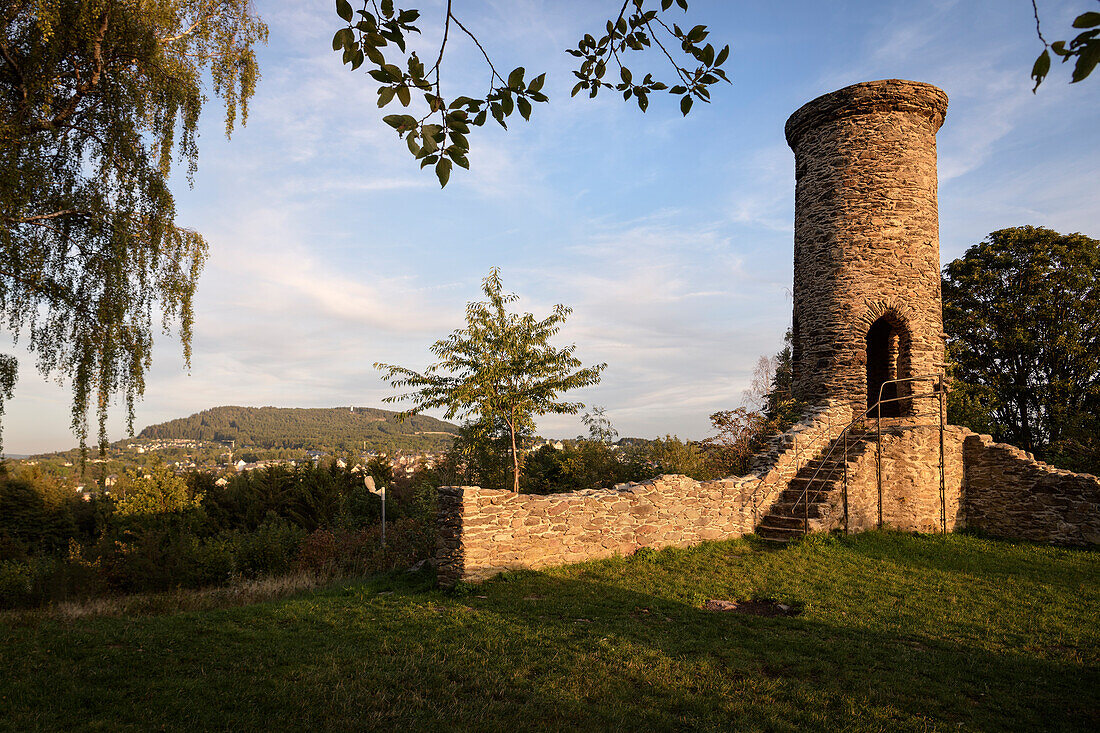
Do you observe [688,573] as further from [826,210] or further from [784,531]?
[826,210]

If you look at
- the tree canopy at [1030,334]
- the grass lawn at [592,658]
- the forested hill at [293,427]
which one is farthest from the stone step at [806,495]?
the forested hill at [293,427]

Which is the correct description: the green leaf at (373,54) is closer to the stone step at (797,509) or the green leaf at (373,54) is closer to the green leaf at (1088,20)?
the green leaf at (1088,20)

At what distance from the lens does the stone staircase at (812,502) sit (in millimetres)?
11516

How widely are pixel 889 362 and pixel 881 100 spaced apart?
259 inches

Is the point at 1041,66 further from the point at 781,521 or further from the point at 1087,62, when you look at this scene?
the point at 781,521

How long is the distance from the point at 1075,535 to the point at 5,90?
19.6m

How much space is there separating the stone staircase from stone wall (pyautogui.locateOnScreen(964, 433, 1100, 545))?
98.5 inches

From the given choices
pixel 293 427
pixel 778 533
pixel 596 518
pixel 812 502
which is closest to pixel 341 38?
pixel 596 518

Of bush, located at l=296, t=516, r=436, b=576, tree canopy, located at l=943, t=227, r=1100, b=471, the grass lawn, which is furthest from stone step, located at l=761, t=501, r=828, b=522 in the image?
tree canopy, located at l=943, t=227, r=1100, b=471

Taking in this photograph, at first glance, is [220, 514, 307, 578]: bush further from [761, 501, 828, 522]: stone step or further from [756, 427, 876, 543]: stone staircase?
[761, 501, 828, 522]: stone step

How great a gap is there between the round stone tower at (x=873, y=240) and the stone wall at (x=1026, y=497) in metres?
1.76

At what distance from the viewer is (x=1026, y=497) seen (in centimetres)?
1227

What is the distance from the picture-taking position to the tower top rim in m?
14.2

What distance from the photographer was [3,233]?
6.77 metres
